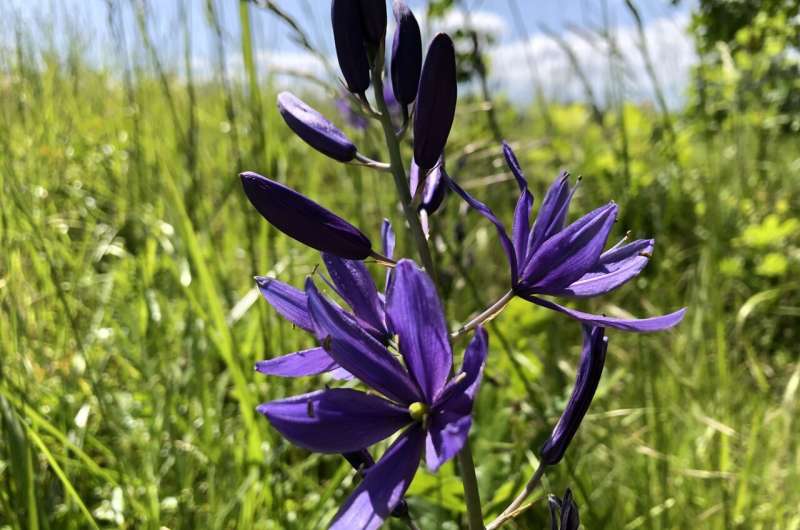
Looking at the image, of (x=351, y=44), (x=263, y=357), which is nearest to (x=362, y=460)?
(x=351, y=44)

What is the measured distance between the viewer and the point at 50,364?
6.82ft

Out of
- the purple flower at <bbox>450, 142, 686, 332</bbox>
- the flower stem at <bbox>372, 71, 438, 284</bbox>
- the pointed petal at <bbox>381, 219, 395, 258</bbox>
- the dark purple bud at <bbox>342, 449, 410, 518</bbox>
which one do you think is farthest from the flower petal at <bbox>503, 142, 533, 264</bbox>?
the dark purple bud at <bbox>342, 449, 410, 518</bbox>

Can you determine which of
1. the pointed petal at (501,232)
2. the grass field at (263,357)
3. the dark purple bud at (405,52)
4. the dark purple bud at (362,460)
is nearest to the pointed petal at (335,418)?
the dark purple bud at (362,460)

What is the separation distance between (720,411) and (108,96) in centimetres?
439

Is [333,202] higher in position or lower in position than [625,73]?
lower

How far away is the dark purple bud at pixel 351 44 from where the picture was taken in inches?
37.1

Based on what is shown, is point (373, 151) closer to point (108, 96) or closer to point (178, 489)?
point (178, 489)

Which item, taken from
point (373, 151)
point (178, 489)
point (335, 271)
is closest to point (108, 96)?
point (373, 151)

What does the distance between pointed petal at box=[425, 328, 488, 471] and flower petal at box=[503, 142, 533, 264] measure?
21cm

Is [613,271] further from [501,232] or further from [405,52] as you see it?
[405,52]

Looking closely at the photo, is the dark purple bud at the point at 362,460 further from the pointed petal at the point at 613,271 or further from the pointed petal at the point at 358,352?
the pointed petal at the point at 613,271

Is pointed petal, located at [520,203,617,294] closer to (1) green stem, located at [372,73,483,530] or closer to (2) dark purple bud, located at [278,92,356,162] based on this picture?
(1) green stem, located at [372,73,483,530]

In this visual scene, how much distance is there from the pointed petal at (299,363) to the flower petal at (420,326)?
0.49ft

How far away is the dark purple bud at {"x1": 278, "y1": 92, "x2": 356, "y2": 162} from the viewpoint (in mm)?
975
